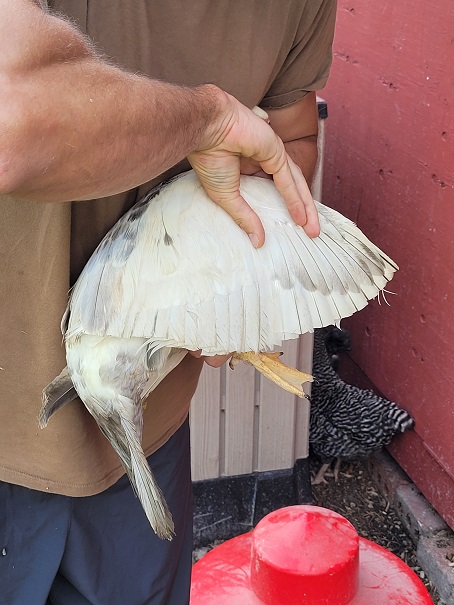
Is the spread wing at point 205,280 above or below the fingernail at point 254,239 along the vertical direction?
below

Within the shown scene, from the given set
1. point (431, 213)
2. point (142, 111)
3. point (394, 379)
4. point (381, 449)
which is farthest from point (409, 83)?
point (142, 111)

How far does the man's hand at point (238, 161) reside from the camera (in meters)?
0.92

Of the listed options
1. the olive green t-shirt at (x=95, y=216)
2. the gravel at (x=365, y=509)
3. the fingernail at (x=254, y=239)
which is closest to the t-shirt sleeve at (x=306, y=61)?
the olive green t-shirt at (x=95, y=216)

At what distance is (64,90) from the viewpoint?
712 mm

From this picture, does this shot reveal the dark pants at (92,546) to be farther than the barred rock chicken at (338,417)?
No

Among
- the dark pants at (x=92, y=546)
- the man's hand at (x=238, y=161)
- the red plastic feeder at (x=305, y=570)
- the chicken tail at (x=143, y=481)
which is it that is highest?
the man's hand at (x=238, y=161)

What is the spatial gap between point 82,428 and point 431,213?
1.41 m

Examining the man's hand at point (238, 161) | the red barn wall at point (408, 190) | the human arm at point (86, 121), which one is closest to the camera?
the human arm at point (86, 121)

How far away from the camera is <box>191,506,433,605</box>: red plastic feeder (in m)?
1.47

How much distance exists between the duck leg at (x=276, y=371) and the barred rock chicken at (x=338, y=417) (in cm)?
141

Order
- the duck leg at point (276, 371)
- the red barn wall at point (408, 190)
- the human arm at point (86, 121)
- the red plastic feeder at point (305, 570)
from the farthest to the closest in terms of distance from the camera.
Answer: the red barn wall at point (408, 190)
the red plastic feeder at point (305, 570)
the duck leg at point (276, 371)
the human arm at point (86, 121)

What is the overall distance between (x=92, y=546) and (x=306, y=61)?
0.88 meters

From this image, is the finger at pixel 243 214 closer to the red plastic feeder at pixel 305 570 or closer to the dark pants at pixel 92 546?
the dark pants at pixel 92 546

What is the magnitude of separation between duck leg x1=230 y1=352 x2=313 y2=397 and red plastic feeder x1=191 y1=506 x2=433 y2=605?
1.67ft
